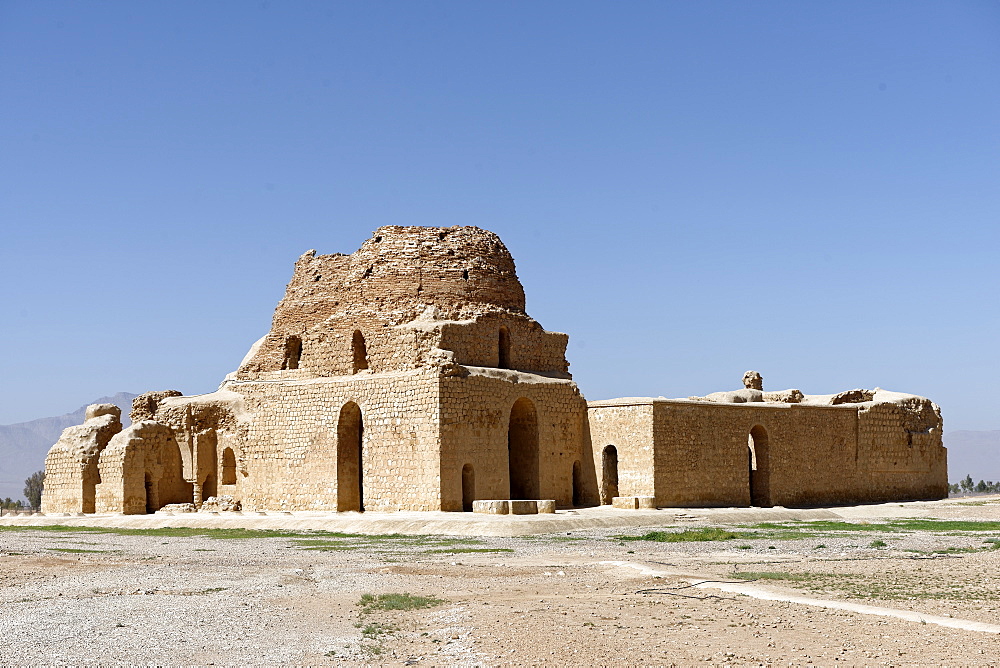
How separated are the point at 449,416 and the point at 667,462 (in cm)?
588

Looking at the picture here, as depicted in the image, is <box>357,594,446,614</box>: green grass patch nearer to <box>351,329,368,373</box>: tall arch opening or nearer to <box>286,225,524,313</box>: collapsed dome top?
<box>286,225,524,313</box>: collapsed dome top

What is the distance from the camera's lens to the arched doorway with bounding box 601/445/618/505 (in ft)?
95.5

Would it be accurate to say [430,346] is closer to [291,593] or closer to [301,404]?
[301,404]

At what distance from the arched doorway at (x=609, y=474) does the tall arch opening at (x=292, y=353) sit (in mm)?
9550

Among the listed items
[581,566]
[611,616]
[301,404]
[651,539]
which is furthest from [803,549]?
[301,404]

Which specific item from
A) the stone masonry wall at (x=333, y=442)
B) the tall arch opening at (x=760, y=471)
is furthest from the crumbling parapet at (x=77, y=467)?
the tall arch opening at (x=760, y=471)

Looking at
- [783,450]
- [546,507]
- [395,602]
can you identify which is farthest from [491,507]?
[395,602]

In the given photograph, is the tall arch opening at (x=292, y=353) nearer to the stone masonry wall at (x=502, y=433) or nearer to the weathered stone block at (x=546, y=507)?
the stone masonry wall at (x=502, y=433)

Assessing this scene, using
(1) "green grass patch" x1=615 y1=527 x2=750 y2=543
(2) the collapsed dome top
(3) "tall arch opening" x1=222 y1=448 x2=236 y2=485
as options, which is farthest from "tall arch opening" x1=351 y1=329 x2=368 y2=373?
(1) "green grass patch" x1=615 y1=527 x2=750 y2=543

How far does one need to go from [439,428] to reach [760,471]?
33.1 feet

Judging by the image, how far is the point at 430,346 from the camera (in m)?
28.8

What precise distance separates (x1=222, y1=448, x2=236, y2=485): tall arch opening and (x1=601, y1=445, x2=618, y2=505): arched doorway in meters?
10.4

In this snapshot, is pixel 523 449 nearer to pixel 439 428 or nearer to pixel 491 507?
pixel 439 428

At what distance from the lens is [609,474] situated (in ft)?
96.3
